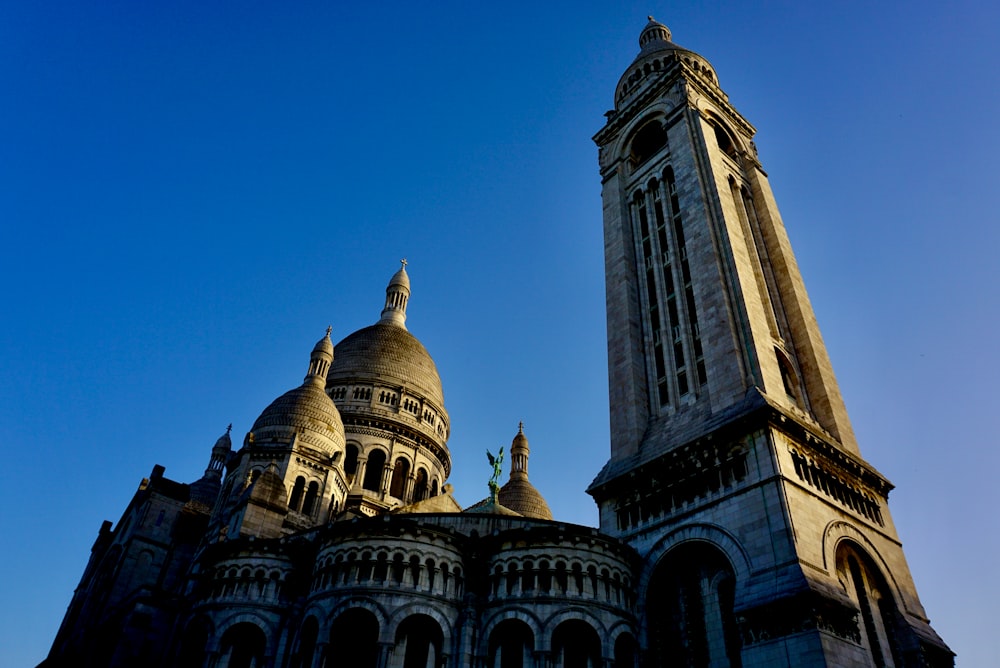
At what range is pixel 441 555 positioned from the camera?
2981cm

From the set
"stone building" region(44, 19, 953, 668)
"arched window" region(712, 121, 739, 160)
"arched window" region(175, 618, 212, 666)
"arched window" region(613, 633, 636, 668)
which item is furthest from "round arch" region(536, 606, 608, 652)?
"arched window" region(712, 121, 739, 160)

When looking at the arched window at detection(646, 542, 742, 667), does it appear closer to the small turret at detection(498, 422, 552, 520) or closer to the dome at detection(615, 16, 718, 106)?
the small turret at detection(498, 422, 552, 520)

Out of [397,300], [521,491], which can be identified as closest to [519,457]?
[521,491]

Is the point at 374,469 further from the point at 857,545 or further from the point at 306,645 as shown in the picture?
the point at 857,545

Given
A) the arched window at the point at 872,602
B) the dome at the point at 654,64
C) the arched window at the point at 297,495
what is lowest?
the arched window at the point at 872,602

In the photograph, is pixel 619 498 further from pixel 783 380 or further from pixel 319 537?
pixel 319 537

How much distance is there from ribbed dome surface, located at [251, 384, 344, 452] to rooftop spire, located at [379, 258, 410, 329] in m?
22.7

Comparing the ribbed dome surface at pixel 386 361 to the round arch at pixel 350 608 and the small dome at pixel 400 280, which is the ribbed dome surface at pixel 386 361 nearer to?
the small dome at pixel 400 280

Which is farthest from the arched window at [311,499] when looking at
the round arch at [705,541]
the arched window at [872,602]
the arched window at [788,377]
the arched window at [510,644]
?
the arched window at [872,602]

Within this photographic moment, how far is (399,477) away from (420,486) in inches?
85.0

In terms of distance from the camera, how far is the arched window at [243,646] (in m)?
30.8

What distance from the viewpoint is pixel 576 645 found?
29312mm

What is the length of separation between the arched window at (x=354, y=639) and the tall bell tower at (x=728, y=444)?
38.0ft

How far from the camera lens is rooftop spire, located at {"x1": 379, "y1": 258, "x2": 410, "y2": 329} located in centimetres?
7625
